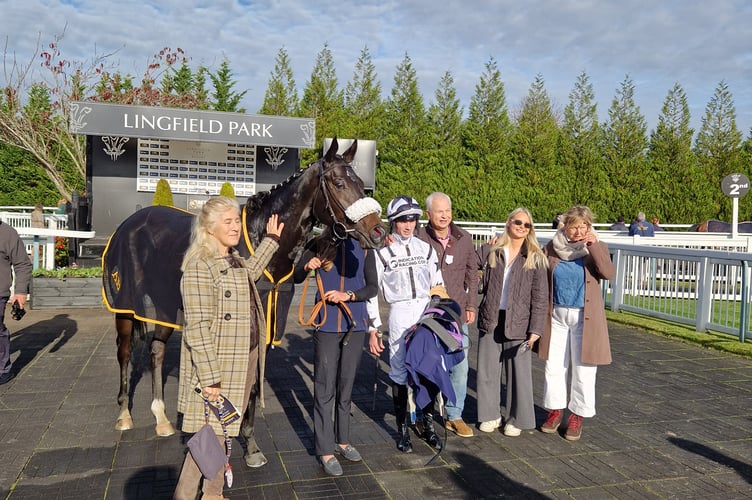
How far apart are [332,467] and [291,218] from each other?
1687 millimetres

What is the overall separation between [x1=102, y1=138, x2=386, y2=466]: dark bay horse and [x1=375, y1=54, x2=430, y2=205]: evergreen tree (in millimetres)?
21814

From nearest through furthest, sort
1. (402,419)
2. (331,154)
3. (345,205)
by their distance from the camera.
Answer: (345,205) → (331,154) → (402,419)

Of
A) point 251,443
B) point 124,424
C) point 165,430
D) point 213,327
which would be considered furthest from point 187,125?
point 213,327

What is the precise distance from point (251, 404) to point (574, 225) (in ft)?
9.12

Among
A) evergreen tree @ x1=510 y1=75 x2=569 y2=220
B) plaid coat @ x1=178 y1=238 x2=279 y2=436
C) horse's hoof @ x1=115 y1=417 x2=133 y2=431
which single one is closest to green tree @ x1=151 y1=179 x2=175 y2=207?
horse's hoof @ x1=115 y1=417 x2=133 y2=431

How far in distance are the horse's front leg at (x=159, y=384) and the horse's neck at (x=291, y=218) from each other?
1.30 metres

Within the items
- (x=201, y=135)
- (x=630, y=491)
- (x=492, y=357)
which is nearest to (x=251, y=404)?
(x=492, y=357)

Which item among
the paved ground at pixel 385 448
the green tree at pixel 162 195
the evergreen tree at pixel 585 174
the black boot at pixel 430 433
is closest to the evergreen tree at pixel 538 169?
the evergreen tree at pixel 585 174

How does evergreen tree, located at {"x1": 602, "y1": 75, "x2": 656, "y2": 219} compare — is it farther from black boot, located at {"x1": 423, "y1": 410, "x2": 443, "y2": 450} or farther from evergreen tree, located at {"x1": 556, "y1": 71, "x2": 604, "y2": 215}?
black boot, located at {"x1": 423, "y1": 410, "x2": 443, "y2": 450}

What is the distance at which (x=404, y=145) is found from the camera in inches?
1127

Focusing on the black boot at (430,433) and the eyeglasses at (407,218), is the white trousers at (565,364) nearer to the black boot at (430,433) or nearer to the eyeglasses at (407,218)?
the black boot at (430,433)

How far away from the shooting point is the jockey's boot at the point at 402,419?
4359mm

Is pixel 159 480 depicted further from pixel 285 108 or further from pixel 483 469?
pixel 285 108

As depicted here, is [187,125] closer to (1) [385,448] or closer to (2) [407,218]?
(2) [407,218]
